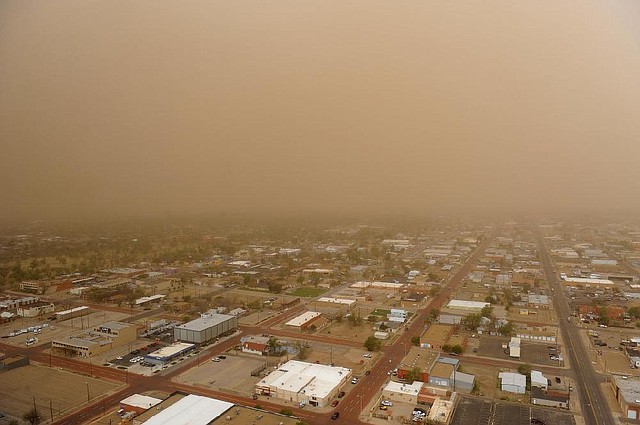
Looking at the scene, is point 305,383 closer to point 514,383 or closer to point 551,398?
point 514,383

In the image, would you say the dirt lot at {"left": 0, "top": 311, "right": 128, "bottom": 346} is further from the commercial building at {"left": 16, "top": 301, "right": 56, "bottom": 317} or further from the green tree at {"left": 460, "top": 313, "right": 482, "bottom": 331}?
the green tree at {"left": 460, "top": 313, "right": 482, "bottom": 331}

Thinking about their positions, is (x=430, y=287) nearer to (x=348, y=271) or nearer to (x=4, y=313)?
(x=348, y=271)

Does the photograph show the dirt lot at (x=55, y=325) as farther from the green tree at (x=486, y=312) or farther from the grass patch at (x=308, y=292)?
the green tree at (x=486, y=312)

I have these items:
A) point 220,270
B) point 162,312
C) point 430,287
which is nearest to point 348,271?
point 430,287

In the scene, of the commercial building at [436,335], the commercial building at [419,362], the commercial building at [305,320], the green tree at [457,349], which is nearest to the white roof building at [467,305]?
the commercial building at [436,335]

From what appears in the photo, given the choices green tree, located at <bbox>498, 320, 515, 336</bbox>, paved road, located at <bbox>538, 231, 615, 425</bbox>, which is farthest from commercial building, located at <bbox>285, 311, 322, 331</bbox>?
paved road, located at <bbox>538, 231, 615, 425</bbox>
